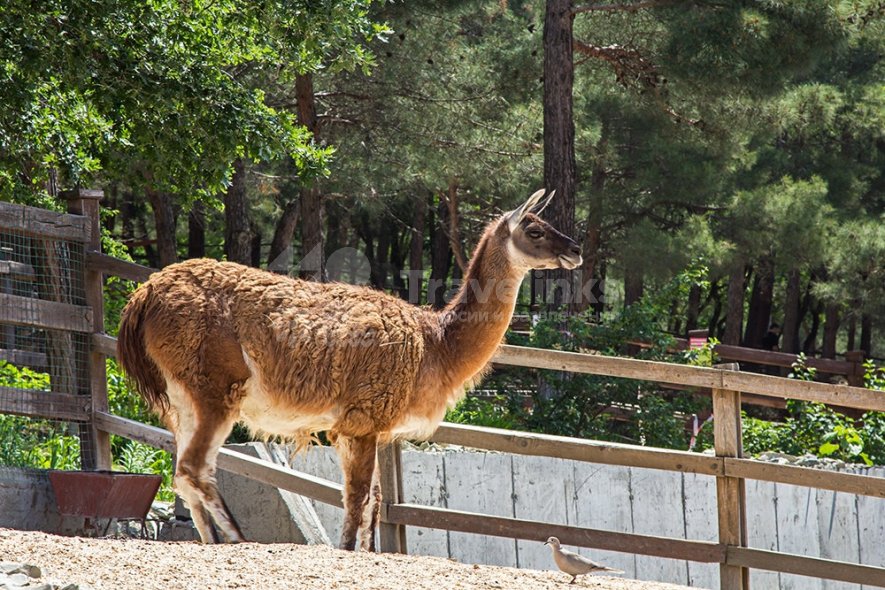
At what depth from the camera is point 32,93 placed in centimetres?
920

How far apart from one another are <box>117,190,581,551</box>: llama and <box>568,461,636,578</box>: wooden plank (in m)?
2.60

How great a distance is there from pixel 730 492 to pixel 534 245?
2.00 metres

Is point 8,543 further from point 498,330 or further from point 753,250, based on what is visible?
point 753,250

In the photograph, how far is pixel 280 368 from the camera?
669cm

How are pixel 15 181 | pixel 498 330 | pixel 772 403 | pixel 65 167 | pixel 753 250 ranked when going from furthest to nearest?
pixel 753 250 < pixel 772 403 < pixel 15 181 < pixel 65 167 < pixel 498 330

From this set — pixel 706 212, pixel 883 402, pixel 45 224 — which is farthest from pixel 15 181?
pixel 706 212

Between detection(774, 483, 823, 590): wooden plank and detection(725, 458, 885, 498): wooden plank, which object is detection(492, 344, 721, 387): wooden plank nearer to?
detection(725, 458, 885, 498): wooden plank

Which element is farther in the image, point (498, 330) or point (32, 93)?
point (32, 93)

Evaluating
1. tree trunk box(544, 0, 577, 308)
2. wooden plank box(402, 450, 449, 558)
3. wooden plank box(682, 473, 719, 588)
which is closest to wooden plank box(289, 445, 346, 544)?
wooden plank box(402, 450, 449, 558)

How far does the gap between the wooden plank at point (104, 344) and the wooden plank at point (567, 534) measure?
7.08ft

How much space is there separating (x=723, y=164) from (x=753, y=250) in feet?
6.03

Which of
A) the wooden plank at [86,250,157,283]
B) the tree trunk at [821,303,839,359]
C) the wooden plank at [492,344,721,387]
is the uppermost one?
the wooden plank at [86,250,157,283]

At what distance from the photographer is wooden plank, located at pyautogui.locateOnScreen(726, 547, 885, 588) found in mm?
6363

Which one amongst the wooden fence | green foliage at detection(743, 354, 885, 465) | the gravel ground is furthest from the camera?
green foliage at detection(743, 354, 885, 465)
